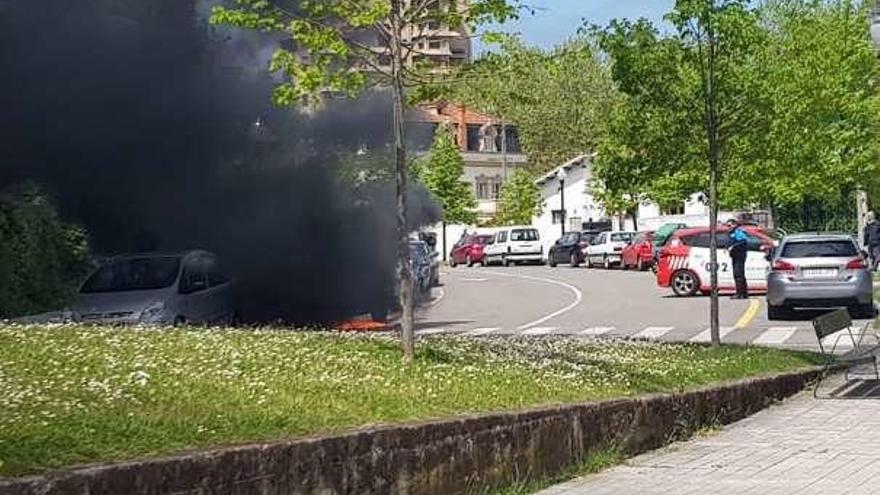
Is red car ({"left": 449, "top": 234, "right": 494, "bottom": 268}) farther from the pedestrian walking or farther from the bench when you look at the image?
the bench

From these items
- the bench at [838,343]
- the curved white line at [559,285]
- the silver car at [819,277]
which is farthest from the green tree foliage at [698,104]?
the curved white line at [559,285]

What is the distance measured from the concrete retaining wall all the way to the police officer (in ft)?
58.8

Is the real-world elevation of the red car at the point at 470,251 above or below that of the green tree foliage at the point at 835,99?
below

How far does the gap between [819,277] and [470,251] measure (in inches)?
1587

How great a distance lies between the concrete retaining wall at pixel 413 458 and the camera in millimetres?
5992

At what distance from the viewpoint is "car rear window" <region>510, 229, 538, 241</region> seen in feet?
210

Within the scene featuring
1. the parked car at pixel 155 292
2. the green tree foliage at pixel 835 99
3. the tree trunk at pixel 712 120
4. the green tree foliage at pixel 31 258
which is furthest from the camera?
the green tree foliage at pixel 835 99

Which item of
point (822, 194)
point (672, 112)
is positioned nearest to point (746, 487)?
point (672, 112)

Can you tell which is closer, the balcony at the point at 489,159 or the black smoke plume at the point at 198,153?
the black smoke plume at the point at 198,153

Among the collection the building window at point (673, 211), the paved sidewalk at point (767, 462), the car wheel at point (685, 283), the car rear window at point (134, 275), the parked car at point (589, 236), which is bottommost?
the paved sidewalk at point (767, 462)

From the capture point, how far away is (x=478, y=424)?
28.0ft

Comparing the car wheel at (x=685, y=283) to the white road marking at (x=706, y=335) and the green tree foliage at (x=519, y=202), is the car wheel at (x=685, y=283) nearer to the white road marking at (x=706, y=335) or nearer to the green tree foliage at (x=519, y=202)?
the white road marking at (x=706, y=335)

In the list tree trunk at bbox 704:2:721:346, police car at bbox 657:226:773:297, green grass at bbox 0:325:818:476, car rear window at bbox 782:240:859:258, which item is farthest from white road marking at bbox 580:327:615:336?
green grass at bbox 0:325:818:476

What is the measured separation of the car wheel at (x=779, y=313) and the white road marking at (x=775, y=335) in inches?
64.8
